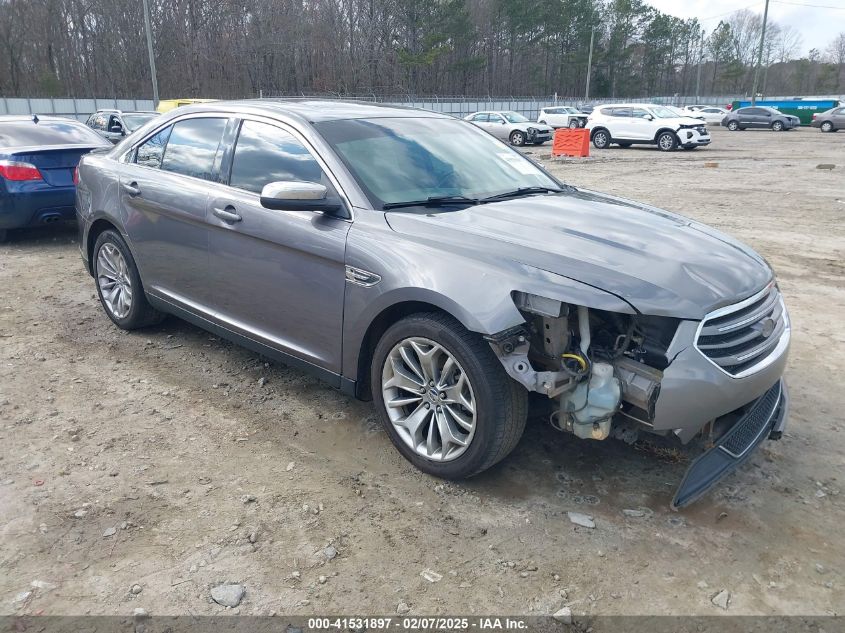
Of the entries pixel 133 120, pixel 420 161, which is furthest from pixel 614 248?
pixel 133 120

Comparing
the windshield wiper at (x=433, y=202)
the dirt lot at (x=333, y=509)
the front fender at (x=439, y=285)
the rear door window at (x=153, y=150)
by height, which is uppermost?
the rear door window at (x=153, y=150)

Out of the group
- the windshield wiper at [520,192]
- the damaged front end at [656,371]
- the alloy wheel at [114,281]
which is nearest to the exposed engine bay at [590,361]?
the damaged front end at [656,371]

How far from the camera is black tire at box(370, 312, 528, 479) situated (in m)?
2.91

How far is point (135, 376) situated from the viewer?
4.48 m

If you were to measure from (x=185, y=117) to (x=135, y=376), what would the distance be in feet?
5.93

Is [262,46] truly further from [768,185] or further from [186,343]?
[186,343]

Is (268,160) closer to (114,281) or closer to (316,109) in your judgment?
(316,109)

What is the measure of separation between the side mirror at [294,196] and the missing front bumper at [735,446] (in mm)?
2156

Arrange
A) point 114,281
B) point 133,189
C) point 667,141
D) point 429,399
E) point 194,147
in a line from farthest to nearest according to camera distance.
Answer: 1. point 667,141
2. point 114,281
3. point 133,189
4. point 194,147
5. point 429,399

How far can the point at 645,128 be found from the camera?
26.9 m

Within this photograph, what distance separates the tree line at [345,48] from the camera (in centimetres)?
4716

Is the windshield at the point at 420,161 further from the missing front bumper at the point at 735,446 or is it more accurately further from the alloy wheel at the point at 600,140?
the alloy wheel at the point at 600,140

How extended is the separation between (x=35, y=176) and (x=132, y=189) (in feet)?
13.2

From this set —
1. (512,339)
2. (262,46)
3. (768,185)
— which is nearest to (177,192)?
(512,339)
